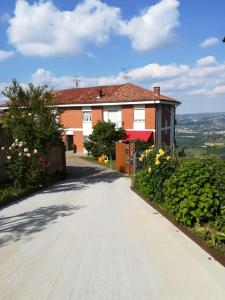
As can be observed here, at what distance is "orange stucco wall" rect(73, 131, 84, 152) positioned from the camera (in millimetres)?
42656

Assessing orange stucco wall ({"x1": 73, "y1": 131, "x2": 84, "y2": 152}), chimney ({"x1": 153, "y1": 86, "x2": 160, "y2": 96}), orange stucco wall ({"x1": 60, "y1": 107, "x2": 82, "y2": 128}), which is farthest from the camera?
orange stucco wall ({"x1": 73, "y1": 131, "x2": 84, "y2": 152})

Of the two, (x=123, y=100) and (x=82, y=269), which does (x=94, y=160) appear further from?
(x=82, y=269)

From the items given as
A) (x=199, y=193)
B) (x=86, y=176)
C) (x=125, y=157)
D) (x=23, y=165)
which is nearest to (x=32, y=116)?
(x=23, y=165)

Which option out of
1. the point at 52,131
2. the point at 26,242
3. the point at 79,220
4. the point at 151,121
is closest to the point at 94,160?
the point at 151,121

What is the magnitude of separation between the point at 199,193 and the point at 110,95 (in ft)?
111

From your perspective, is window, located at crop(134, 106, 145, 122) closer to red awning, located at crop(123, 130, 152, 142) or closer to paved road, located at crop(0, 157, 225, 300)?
red awning, located at crop(123, 130, 152, 142)

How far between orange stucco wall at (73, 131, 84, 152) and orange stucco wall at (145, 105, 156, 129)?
27.4 feet

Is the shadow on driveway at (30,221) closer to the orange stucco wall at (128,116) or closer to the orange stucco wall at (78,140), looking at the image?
the orange stucco wall at (128,116)

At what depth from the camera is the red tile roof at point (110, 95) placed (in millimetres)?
38159

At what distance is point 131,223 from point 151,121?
29.2 meters

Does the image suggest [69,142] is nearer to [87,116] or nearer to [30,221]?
[87,116]

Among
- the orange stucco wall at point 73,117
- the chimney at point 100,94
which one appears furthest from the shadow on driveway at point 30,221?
the orange stucco wall at point 73,117

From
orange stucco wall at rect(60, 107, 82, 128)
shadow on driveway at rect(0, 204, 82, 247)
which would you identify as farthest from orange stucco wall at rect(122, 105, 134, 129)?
shadow on driveway at rect(0, 204, 82, 247)

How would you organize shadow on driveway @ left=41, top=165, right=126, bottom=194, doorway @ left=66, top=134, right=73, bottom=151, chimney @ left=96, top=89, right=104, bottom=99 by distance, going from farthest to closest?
doorway @ left=66, top=134, right=73, bottom=151
chimney @ left=96, top=89, right=104, bottom=99
shadow on driveway @ left=41, top=165, right=126, bottom=194
